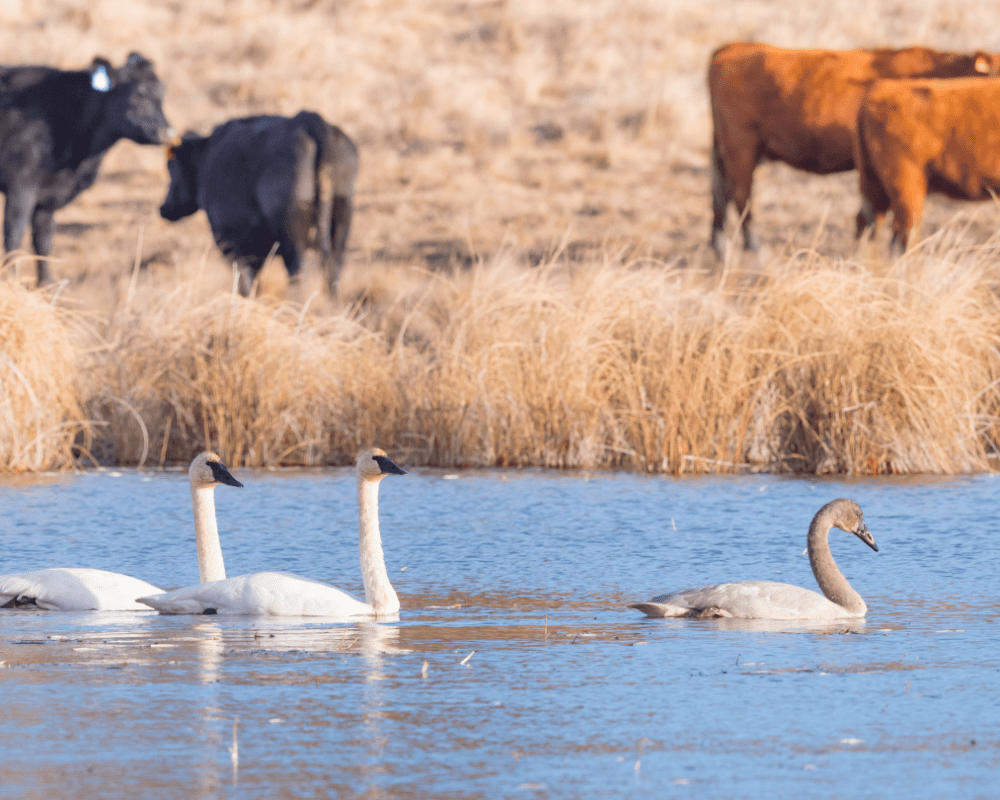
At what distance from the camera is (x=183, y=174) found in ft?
75.8

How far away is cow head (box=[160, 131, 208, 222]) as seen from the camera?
2302cm

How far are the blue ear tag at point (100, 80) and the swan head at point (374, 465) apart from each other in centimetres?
1540

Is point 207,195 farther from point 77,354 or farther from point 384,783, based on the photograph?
point 384,783

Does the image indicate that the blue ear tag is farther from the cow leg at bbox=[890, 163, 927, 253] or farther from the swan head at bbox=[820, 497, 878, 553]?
the swan head at bbox=[820, 497, 878, 553]

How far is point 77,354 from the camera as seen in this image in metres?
15.7

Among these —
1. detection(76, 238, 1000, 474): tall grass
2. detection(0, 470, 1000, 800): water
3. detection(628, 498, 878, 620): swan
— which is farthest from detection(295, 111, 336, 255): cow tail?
detection(628, 498, 878, 620): swan

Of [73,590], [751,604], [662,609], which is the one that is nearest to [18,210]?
[73,590]

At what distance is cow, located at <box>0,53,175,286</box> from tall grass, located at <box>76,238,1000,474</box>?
800cm

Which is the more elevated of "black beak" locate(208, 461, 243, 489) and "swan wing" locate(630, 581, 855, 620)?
"black beak" locate(208, 461, 243, 489)

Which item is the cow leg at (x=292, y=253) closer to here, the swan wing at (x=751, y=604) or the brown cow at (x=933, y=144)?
the brown cow at (x=933, y=144)

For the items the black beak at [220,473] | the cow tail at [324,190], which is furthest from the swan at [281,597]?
the cow tail at [324,190]

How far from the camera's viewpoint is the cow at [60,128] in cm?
2369

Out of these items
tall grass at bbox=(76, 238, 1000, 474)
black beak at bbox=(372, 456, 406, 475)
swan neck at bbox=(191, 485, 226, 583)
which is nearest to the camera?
black beak at bbox=(372, 456, 406, 475)

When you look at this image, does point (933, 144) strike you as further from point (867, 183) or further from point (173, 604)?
point (173, 604)
